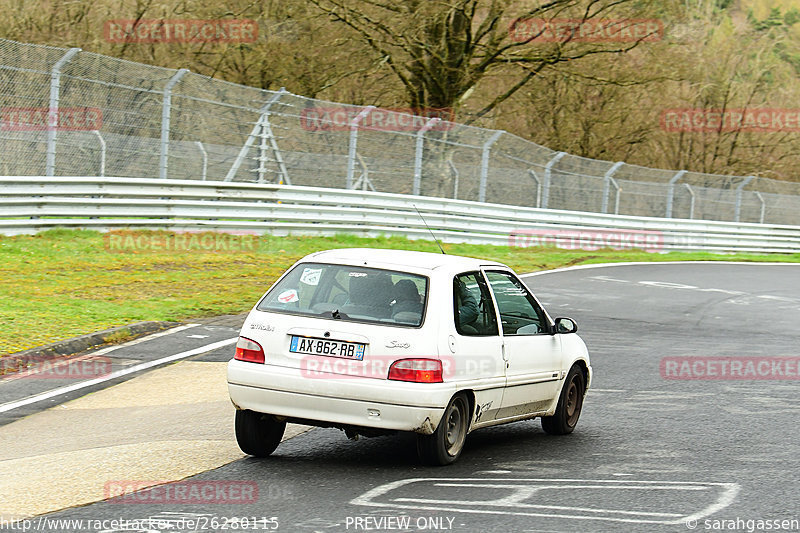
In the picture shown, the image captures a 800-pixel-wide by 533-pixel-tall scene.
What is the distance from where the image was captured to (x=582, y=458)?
7.40m

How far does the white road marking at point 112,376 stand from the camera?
27.5 feet

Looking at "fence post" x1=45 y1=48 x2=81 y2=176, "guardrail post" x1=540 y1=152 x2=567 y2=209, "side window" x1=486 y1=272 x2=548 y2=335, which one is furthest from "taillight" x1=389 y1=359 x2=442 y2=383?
"guardrail post" x1=540 y1=152 x2=567 y2=209

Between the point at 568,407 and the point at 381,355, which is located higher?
the point at 381,355

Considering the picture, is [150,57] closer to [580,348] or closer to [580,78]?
[580,78]

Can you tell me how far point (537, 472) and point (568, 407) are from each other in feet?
5.02

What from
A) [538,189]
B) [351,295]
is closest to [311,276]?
[351,295]

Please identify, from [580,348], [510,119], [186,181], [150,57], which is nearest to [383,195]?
[186,181]

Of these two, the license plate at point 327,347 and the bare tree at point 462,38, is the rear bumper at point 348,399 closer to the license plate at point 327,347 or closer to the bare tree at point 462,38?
the license plate at point 327,347

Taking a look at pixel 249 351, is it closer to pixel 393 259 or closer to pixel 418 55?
pixel 393 259

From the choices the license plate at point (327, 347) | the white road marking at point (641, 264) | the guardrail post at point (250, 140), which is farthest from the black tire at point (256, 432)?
the guardrail post at point (250, 140)

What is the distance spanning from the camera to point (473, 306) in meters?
7.30

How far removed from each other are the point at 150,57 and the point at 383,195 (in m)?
13.2

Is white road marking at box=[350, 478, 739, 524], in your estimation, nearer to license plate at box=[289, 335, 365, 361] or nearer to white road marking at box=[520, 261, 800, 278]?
license plate at box=[289, 335, 365, 361]

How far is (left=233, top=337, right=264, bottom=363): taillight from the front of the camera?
6.82 m
